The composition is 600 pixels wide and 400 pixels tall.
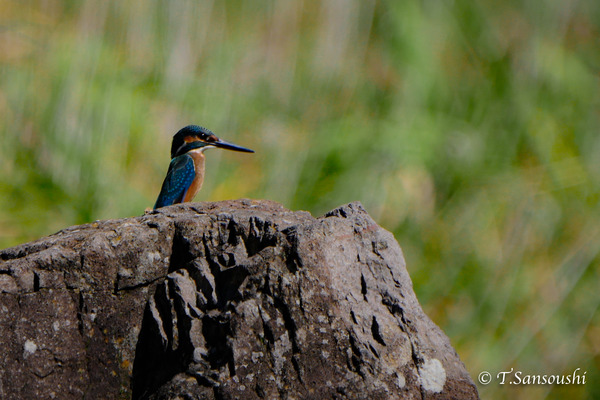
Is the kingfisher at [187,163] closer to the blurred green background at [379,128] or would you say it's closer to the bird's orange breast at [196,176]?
the bird's orange breast at [196,176]

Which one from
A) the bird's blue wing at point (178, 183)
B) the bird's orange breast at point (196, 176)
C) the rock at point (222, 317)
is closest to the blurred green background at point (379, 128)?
the bird's orange breast at point (196, 176)

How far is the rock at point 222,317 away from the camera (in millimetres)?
1952

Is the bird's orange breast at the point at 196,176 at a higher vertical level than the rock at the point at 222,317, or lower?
higher

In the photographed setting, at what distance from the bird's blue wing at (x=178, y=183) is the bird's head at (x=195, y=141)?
0.50 feet

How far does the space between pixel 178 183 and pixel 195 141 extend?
1.12ft

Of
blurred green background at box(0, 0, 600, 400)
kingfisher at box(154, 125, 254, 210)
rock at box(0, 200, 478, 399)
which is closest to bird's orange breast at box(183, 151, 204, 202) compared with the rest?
kingfisher at box(154, 125, 254, 210)

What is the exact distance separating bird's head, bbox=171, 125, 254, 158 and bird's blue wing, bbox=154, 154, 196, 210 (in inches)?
6.0

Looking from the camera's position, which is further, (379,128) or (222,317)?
(379,128)

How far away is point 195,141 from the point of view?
4.48 m

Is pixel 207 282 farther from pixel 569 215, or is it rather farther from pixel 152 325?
pixel 569 215

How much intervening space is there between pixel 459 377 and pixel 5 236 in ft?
11.0

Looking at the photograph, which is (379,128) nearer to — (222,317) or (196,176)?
(196,176)

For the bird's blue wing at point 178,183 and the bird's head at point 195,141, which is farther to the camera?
the bird's head at point 195,141

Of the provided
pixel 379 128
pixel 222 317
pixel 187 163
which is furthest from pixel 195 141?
pixel 222 317
